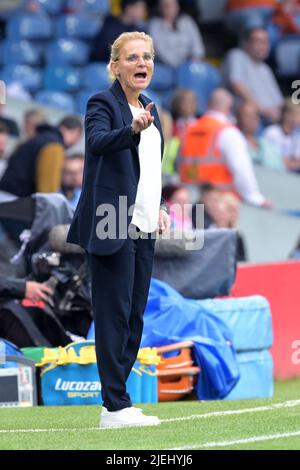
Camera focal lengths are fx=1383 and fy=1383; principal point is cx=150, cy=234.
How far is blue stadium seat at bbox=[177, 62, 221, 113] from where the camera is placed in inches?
628

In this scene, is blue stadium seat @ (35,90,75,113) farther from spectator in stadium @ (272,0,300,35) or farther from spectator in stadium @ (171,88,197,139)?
spectator in stadium @ (272,0,300,35)

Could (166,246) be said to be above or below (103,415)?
above

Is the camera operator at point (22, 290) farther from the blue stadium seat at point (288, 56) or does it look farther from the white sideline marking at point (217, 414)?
the blue stadium seat at point (288, 56)

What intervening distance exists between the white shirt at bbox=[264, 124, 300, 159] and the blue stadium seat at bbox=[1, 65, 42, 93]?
2.72 m

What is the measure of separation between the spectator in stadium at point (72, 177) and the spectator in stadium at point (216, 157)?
222 cm

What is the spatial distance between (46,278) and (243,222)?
17.2 feet

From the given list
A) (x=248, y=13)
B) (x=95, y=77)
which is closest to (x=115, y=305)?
(x=95, y=77)

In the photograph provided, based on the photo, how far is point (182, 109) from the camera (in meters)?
14.0

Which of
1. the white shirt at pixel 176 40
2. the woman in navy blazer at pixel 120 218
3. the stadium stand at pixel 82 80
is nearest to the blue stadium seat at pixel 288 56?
the stadium stand at pixel 82 80

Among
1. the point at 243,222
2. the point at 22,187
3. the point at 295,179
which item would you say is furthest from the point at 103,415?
the point at 295,179

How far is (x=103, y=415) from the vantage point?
19.9ft

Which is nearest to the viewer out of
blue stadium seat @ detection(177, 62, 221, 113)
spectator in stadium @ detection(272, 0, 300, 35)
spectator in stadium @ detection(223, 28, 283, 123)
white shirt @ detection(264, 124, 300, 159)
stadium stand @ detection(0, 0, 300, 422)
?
stadium stand @ detection(0, 0, 300, 422)

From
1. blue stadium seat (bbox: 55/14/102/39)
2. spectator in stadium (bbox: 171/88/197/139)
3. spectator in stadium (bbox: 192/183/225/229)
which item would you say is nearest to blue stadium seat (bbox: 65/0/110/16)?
blue stadium seat (bbox: 55/14/102/39)
